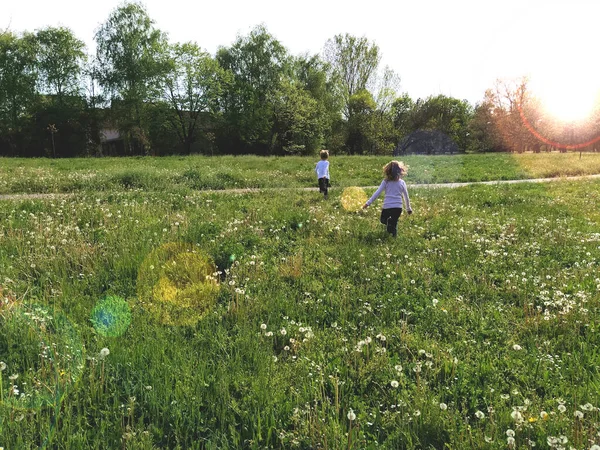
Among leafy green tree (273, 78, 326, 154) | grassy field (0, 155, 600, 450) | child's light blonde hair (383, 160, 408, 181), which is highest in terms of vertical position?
leafy green tree (273, 78, 326, 154)

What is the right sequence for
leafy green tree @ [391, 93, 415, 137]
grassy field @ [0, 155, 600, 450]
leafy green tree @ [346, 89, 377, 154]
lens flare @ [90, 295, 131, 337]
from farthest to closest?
leafy green tree @ [391, 93, 415, 137] < leafy green tree @ [346, 89, 377, 154] < lens flare @ [90, 295, 131, 337] < grassy field @ [0, 155, 600, 450]

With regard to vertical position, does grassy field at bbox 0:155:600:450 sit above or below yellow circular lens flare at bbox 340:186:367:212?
below

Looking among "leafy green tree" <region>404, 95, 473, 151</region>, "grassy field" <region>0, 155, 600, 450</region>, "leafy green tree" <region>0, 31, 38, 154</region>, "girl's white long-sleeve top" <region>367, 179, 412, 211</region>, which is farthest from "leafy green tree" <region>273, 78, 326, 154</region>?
"grassy field" <region>0, 155, 600, 450</region>

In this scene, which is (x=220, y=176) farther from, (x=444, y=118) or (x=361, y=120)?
(x=444, y=118)

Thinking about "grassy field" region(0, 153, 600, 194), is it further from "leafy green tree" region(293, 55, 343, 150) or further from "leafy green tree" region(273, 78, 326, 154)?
"leafy green tree" region(293, 55, 343, 150)

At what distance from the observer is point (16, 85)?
5344cm

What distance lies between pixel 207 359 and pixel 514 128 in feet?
234

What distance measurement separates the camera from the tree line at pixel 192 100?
53.4 m

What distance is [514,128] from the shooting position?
208 feet

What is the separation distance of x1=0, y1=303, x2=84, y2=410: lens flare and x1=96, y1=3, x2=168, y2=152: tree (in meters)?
54.9

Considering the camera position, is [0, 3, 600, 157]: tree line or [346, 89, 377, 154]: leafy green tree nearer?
[0, 3, 600, 157]: tree line

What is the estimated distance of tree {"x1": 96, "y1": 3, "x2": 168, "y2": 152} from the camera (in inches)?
2140

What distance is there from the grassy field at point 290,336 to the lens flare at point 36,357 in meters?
0.02

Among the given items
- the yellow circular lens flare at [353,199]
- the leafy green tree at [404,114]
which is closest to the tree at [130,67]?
the leafy green tree at [404,114]
